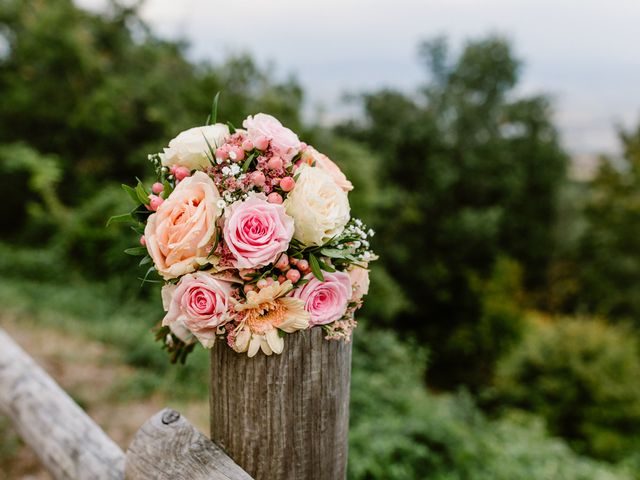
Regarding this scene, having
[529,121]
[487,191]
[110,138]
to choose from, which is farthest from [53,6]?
[529,121]

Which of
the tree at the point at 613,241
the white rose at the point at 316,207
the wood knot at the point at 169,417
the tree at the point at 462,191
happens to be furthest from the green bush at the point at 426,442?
the tree at the point at 613,241

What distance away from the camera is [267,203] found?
1.25 m

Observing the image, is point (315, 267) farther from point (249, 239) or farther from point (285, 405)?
point (285, 405)

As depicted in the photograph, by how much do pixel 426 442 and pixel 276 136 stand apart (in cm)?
351

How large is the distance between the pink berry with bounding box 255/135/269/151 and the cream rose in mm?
166

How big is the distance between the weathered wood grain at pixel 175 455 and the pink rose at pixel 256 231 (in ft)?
1.79

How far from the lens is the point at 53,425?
2.10 meters

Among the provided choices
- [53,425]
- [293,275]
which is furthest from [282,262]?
[53,425]

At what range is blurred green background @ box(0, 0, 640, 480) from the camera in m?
5.24

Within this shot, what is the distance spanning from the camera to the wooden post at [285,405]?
4.27 feet

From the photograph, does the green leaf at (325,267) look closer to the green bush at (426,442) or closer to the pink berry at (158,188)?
the pink berry at (158,188)

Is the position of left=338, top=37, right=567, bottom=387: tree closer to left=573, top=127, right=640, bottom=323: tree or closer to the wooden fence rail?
left=573, top=127, right=640, bottom=323: tree

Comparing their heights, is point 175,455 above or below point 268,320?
below

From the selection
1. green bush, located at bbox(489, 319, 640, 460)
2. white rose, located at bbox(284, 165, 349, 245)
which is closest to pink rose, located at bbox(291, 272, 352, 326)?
white rose, located at bbox(284, 165, 349, 245)
